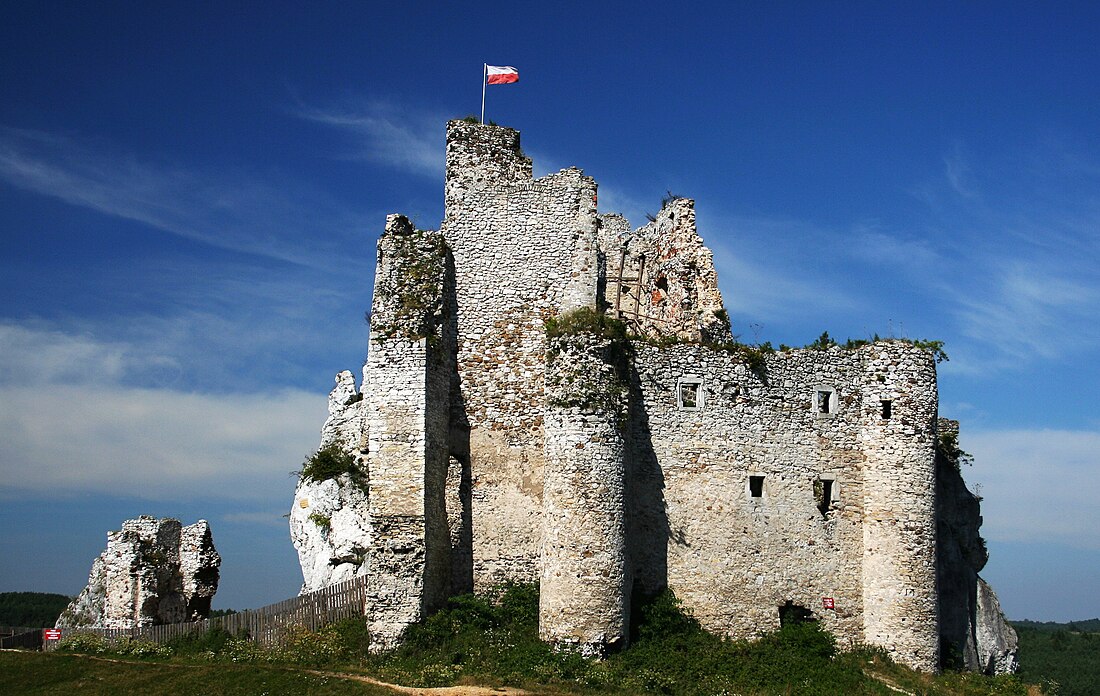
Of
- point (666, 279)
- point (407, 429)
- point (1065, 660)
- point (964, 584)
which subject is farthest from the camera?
point (1065, 660)

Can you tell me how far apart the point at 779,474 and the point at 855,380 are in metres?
3.51

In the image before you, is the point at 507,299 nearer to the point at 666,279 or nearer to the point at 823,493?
the point at 666,279

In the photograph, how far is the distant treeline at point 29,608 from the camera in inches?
2650

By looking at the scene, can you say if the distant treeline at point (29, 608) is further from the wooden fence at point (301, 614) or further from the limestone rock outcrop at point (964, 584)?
the limestone rock outcrop at point (964, 584)

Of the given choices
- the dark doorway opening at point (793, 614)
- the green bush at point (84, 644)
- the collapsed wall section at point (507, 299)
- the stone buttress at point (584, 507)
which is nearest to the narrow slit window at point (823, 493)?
the dark doorway opening at point (793, 614)

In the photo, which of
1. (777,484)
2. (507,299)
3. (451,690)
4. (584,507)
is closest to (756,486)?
(777,484)

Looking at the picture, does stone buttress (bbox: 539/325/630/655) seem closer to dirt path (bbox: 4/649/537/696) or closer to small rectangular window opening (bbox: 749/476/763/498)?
dirt path (bbox: 4/649/537/696)

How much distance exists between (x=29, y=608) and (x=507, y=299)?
62.3 m

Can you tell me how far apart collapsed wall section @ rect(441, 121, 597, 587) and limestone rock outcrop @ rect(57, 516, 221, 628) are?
9581 mm

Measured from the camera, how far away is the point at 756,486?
88.3 feet

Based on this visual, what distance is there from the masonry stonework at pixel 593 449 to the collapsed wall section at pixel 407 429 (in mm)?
55

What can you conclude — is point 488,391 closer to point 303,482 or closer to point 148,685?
point 303,482

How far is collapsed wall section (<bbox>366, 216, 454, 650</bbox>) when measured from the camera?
24.5 metres

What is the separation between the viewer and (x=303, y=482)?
2966cm
